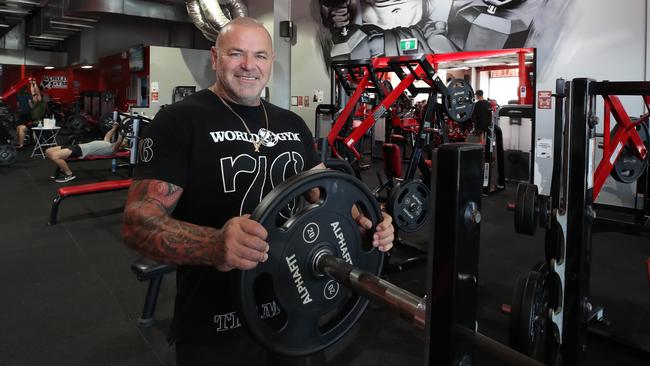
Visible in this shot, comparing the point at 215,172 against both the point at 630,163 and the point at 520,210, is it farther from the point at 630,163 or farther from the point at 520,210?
the point at 630,163

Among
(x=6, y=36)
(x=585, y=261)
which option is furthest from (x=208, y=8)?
(x=6, y=36)

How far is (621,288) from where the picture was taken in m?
3.09

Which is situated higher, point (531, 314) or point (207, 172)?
point (207, 172)

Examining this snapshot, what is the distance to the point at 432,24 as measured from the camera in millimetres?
7254

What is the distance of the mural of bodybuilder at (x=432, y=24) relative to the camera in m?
6.00

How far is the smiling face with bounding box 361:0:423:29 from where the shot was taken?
24.7 ft

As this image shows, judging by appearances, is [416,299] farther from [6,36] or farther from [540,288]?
[6,36]

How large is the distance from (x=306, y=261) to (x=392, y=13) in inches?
306

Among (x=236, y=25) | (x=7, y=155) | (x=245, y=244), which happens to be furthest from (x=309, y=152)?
(x=7, y=155)

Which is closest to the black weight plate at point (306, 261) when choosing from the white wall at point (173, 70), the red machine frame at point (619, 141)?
the red machine frame at point (619, 141)

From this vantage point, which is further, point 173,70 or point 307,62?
point 173,70

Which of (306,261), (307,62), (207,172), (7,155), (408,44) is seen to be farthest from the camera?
(307,62)

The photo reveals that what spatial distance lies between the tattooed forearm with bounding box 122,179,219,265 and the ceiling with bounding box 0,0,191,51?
9402 mm

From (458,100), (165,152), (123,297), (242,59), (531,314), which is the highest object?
(458,100)
